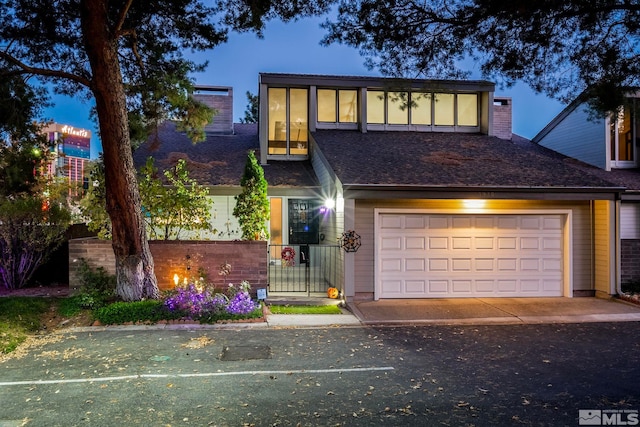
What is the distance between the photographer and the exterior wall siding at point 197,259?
11.2 m

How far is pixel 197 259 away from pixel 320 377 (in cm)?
593

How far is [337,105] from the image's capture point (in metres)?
16.8

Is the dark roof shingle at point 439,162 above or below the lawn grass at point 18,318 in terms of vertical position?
above

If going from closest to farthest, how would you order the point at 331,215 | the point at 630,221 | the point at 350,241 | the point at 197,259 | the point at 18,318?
the point at 18,318, the point at 197,259, the point at 350,241, the point at 331,215, the point at 630,221

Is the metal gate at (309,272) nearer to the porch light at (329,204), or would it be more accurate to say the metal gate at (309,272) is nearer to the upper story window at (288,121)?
the porch light at (329,204)

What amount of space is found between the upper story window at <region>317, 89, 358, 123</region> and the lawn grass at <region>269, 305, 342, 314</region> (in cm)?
765

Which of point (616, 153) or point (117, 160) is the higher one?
point (616, 153)

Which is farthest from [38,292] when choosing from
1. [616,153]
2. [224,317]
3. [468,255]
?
[616,153]

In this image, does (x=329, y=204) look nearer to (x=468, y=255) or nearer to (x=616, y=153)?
(x=468, y=255)

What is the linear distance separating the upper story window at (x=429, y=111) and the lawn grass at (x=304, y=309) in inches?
320

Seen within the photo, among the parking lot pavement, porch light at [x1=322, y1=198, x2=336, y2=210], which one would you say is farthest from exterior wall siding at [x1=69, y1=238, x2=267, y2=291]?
porch light at [x1=322, y1=198, x2=336, y2=210]

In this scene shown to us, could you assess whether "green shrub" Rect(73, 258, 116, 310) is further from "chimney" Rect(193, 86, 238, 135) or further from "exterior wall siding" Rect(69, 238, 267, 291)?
"chimney" Rect(193, 86, 238, 135)

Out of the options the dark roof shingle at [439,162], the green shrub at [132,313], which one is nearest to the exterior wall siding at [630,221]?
the dark roof shingle at [439,162]

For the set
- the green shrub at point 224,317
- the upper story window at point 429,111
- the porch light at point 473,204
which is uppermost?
the upper story window at point 429,111
